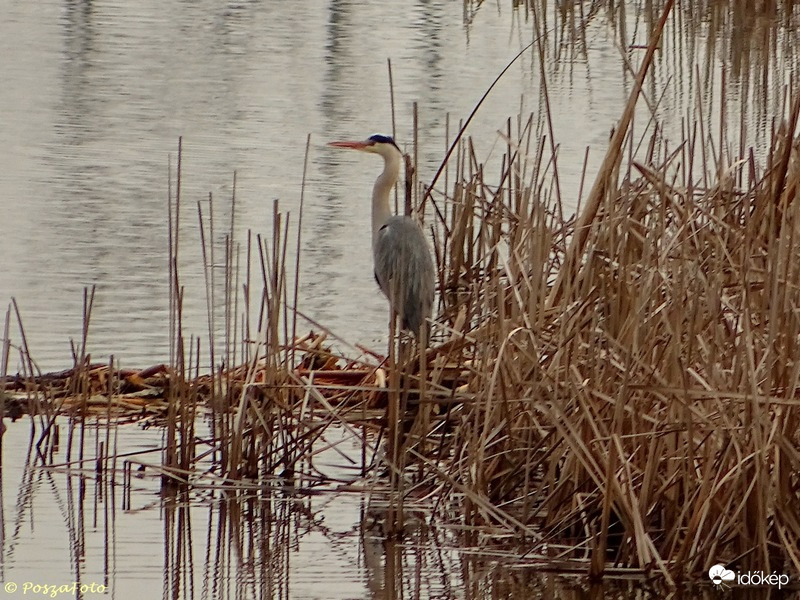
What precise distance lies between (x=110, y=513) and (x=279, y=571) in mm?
664

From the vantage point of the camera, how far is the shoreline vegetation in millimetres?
4328

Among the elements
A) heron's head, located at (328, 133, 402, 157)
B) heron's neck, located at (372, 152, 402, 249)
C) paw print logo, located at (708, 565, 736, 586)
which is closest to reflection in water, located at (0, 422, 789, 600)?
paw print logo, located at (708, 565, 736, 586)

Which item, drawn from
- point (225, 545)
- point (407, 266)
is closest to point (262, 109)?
point (407, 266)

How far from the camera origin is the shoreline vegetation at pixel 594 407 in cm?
433

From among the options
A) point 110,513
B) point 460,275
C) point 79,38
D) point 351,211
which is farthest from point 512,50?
point 110,513

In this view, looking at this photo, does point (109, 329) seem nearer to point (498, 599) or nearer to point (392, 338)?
point (392, 338)

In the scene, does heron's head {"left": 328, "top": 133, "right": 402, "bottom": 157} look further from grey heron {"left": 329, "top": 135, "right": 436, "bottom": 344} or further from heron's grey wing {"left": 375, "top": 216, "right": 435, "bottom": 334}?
heron's grey wing {"left": 375, "top": 216, "right": 435, "bottom": 334}

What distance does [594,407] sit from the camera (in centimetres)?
462

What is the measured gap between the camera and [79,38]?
16438mm

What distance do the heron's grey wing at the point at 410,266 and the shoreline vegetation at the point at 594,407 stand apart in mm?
780

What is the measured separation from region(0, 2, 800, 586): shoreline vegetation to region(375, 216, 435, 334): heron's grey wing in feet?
2.56

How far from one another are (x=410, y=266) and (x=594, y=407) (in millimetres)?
2293

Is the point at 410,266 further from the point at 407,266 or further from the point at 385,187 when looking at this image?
the point at 385,187

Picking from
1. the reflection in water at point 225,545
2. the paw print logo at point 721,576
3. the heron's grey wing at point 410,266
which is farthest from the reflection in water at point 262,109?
the paw print logo at point 721,576
